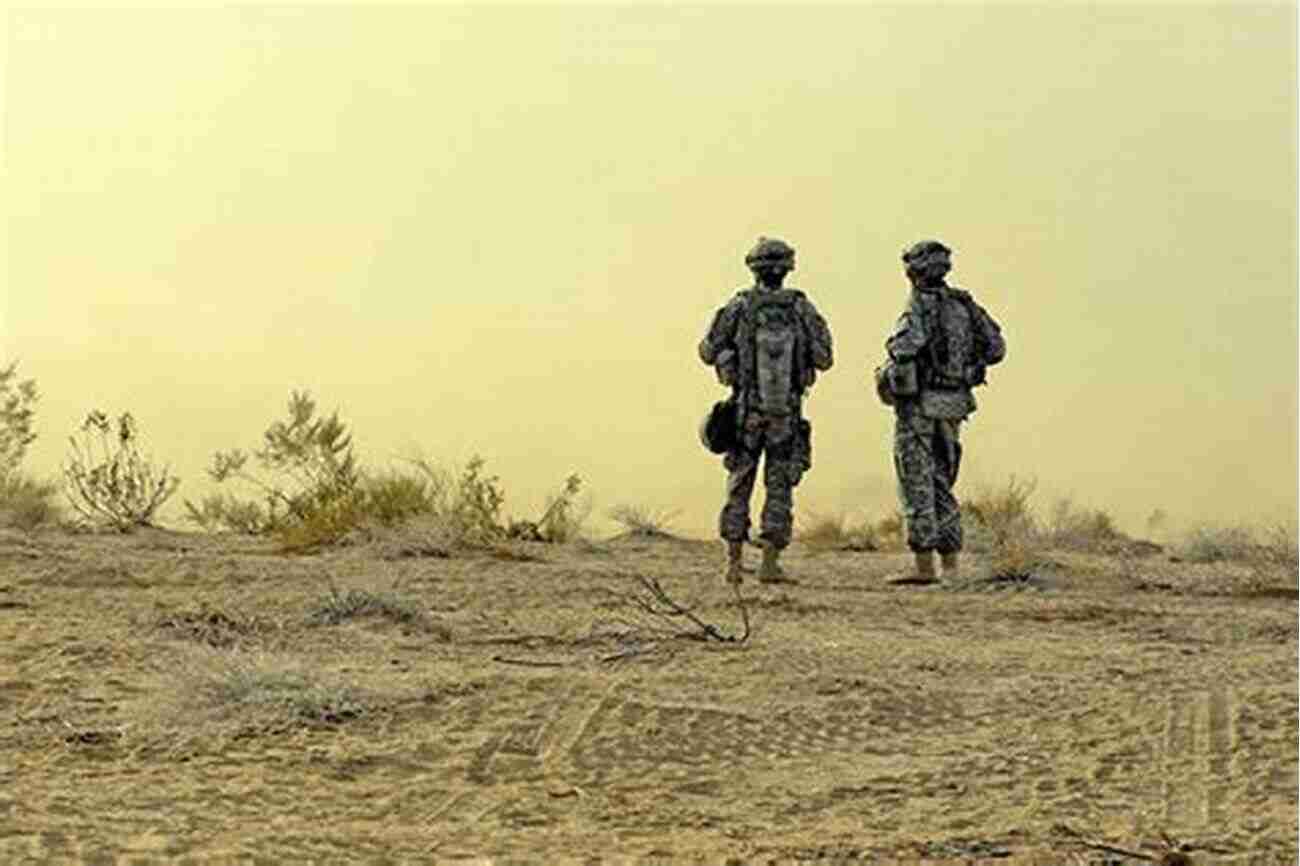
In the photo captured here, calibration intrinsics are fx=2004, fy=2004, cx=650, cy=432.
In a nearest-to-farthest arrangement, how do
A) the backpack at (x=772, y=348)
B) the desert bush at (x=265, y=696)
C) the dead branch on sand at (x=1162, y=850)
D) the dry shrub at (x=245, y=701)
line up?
the dead branch on sand at (x=1162, y=850)
the dry shrub at (x=245, y=701)
the desert bush at (x=265, y=696)
the backpack at (x=772, y=348)

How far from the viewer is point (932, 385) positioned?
45.4ft

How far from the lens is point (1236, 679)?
829 centimetres

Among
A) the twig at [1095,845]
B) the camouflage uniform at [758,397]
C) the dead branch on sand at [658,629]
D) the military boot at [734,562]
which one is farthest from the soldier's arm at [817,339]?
the twig at [1095,845]

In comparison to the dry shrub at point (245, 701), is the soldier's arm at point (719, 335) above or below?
above

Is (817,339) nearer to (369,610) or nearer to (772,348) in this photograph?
(772,348)

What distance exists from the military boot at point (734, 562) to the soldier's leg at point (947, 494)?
1393mm

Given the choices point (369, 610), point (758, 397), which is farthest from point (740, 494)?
point (369, 610)

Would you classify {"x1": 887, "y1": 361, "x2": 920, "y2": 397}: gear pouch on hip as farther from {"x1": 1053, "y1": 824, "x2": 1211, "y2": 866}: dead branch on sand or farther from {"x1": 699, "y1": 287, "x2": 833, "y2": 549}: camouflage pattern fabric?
{"x1": 1053, "y1": 824, "x2": 1211, "y2": 866}: dead branch on sand

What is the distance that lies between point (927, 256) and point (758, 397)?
5.23ft

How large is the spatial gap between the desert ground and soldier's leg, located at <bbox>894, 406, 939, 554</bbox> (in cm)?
204

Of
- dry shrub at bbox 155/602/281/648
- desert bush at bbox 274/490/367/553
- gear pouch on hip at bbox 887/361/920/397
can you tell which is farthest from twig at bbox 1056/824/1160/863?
desert bush at bbox 274/490/367/553

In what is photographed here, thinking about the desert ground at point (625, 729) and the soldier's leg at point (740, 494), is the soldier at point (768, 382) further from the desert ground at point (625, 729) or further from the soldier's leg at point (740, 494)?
the desert ground at point (625, 729)

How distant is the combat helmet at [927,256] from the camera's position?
13878 millimetres

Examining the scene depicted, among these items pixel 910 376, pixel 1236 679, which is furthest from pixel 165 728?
pixel 910 376
